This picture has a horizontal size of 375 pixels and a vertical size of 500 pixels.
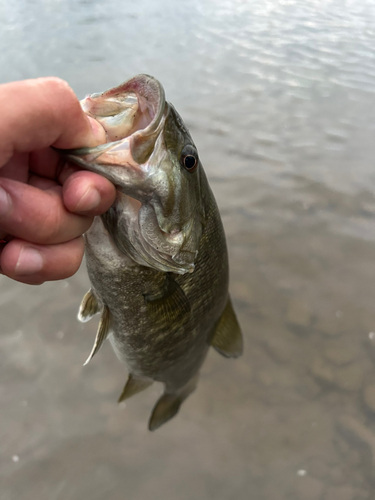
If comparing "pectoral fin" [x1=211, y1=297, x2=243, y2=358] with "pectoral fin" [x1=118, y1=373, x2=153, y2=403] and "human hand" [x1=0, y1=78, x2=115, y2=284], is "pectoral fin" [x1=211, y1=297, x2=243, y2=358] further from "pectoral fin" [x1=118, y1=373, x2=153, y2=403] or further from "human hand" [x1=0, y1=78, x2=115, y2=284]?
"human hand" [x1=0, y1=78, x2=115, y2=284]

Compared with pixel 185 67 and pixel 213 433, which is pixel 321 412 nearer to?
pixel 213 433

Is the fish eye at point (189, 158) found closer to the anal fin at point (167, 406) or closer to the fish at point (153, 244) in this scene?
the fish at point (153, 244)

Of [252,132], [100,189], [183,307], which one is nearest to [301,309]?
[183,307]

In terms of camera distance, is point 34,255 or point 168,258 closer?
point 34,255

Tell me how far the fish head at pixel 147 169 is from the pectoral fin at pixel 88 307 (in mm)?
483

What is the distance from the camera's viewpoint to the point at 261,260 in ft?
11.8

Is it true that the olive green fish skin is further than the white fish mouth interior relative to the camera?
Yes

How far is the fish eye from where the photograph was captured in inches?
51.4

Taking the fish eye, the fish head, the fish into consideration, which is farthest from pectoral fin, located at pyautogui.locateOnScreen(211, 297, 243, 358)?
the fish eye

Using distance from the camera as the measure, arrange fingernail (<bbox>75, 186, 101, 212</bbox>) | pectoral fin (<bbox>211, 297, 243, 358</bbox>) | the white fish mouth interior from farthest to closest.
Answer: pectoral fin (<bbox>211, 297, 243, 358</bbox>) → the white fish mouth interior → fingernail (<bbox>75, 186, 101, 212</bbox>)

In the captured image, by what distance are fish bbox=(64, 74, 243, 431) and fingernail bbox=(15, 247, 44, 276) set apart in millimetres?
310

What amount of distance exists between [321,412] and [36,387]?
83.9 inches

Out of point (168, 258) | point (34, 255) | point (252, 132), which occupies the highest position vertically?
point (34, 255)

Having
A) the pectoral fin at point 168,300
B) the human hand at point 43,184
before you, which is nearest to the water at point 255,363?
the pectoral fin at point 168,300
